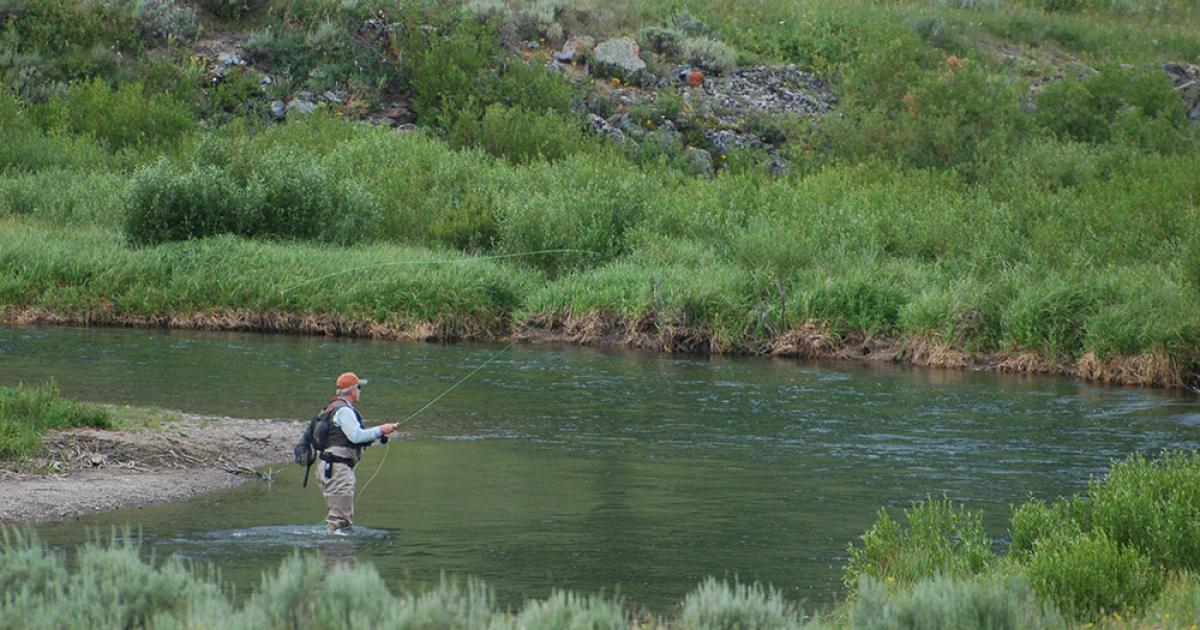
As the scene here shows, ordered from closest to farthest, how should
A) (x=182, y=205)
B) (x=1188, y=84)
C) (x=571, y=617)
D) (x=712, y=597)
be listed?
1. (x=571, y=617)
2. (x=712, y=597)
3. (x=182, y=205)
4. (x=1188, y=84)

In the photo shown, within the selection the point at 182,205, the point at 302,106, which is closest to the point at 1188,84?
the point at 302,106

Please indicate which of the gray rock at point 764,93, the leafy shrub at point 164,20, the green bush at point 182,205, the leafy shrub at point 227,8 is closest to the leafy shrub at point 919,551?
the green bush at point 182,205

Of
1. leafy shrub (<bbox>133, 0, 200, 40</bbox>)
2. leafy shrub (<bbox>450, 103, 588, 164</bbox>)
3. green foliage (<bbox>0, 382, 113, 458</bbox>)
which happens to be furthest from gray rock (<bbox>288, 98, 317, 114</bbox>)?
green foliage (<bbox>0, 382, 113, 458</bbox>)

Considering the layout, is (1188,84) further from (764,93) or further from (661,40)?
(661,40)

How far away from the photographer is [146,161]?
40.3 meters

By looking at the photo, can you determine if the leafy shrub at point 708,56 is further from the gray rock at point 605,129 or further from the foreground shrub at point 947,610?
the foreground shrub at point 947,610

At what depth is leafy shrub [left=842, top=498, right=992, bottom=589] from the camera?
448 inches

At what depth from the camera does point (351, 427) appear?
1372cm

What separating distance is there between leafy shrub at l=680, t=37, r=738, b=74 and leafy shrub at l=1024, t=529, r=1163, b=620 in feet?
140

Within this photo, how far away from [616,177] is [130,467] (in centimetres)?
2242

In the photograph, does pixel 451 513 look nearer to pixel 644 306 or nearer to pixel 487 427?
pixel 487 427

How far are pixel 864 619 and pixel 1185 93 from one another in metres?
45.6

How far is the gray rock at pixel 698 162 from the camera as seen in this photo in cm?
4466

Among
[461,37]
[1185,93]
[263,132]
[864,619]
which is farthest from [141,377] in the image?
Result: [1185,93]
